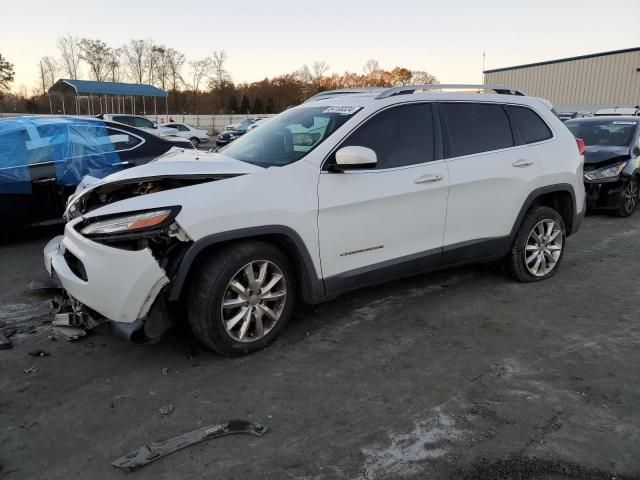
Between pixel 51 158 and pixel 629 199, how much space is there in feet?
29.4

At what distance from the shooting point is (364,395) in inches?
123

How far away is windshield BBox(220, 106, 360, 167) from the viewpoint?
3.88 metres

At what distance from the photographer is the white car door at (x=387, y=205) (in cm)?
375

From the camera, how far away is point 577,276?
550 cm

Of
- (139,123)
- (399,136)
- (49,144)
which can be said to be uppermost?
(139,123)

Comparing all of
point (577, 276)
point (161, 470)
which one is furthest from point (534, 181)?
point (161, 470)

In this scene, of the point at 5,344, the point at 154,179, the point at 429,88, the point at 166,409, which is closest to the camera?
the point at 166,409

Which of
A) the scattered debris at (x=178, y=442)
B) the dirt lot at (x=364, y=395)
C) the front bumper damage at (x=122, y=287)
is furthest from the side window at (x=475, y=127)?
the scattered debris at (x=178, y=442)

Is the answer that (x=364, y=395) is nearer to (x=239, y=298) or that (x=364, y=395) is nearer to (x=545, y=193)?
(x=239, y=298)

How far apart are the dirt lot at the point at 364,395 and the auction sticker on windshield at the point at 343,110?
1.67m

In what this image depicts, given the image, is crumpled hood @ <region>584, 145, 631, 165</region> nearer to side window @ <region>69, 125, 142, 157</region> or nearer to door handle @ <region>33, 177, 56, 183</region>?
side window @ <region>69, 125, 142, 157</region>

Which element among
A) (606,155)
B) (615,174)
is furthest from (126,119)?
(615,174)

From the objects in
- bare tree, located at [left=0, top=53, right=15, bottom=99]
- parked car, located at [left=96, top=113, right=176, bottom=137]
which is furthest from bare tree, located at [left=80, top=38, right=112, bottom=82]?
parked car, located at [left=96, top=113, right=176, bottom=137]

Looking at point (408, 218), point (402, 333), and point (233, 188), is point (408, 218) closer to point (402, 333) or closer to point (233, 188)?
point (402, 333)
